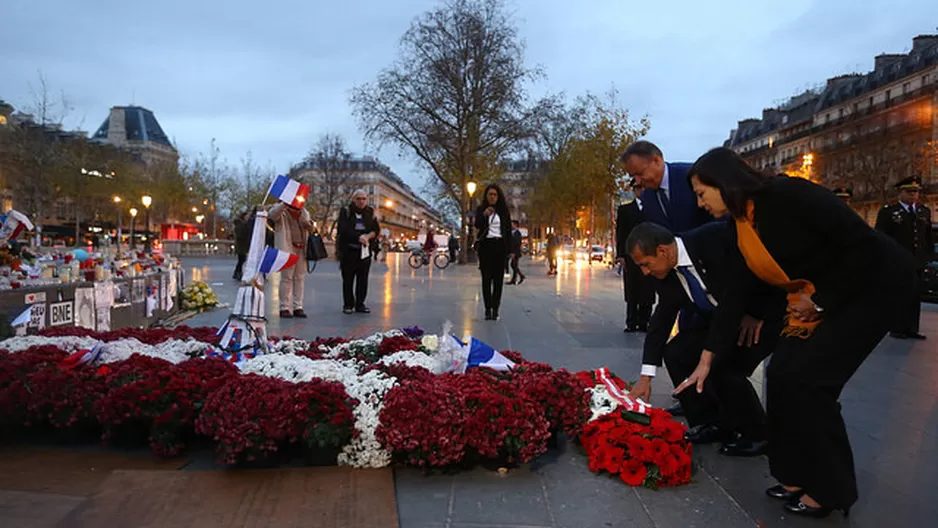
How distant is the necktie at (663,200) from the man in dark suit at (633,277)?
1736 millimetres

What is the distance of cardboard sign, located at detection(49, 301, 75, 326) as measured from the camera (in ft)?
20.5

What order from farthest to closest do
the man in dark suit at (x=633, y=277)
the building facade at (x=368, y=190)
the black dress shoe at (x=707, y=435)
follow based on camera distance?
the building facade at (x=368, y=190) < the man in dark suit at (x=633, y=277) < the black dress shoe at (x=707, y=435)

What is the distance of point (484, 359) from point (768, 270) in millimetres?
1919

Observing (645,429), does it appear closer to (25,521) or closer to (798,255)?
(798,255)

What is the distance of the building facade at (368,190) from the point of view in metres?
67.2

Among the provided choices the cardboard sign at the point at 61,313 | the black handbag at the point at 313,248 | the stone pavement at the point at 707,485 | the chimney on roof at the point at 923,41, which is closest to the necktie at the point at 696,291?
the stone pavement at the point at 707,485

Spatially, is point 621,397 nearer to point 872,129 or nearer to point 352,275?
point 352,275

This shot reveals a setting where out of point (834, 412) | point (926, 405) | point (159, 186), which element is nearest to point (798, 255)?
point (834, 412)

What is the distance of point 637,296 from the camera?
8.05 meters

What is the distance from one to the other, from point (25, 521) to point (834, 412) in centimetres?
343

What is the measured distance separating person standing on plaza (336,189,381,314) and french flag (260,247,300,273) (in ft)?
16.7

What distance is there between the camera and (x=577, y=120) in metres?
45.2

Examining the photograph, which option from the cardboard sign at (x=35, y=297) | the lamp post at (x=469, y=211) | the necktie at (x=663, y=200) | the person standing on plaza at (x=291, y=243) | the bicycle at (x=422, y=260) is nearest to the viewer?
the necktie at (x=663, y=200)

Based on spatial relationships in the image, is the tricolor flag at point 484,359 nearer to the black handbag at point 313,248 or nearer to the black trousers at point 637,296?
the black trousers at point 637,296
